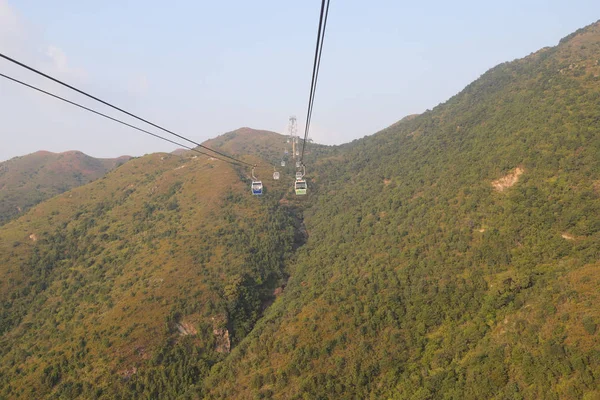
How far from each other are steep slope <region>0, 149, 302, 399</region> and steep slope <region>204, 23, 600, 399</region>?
287 inches

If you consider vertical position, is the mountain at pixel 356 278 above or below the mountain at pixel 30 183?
below

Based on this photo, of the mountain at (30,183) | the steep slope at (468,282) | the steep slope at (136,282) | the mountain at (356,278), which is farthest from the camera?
the mountain at (30,183)

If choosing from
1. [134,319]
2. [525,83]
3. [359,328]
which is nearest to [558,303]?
[359,328]

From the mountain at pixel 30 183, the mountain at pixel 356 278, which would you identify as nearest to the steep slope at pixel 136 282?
the mountain at pixel 356 278

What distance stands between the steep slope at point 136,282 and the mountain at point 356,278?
0.37 m

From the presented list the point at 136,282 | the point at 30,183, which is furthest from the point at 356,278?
the point at 30,183

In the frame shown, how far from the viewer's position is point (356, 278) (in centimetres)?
6838

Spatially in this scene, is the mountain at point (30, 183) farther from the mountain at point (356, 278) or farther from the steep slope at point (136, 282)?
the mountain at point (356, 278)

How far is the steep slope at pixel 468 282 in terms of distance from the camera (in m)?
40.5

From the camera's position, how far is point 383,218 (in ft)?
283

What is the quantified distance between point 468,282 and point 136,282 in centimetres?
6105

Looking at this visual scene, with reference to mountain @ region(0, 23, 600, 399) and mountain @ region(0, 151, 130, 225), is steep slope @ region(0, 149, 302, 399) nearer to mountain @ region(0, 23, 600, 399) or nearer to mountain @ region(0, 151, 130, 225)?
mountain @ region(0, 23, 600, 399)

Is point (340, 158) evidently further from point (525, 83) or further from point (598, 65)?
point (598, 65)

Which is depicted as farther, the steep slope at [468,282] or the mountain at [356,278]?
the mountain at [356,278]
